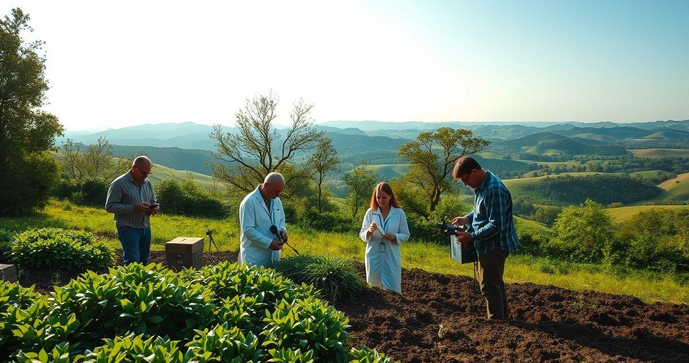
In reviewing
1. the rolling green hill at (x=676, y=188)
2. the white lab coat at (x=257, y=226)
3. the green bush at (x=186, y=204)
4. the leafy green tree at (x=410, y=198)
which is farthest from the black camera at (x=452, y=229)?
the rolling green hill at (x=676, y=188)

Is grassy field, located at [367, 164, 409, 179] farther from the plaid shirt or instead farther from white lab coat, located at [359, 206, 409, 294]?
the plaid shirt

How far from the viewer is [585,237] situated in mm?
24500

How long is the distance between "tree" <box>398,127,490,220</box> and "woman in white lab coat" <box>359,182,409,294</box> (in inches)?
1158

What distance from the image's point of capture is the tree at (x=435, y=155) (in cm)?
3622

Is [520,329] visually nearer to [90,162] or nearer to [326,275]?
[326,275]

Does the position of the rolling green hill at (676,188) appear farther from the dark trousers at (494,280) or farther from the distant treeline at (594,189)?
the dark trousers at (494,280)

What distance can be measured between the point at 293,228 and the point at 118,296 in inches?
727

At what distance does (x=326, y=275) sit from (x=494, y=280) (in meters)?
2.30

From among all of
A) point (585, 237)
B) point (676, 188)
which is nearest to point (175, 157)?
point (585, 237)

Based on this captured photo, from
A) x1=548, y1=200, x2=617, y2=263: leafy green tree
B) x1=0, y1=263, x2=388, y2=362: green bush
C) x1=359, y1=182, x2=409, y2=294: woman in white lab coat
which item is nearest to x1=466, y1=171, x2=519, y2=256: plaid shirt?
x1=359, y1=182, x2=409, y2=294: woman in white lab coat

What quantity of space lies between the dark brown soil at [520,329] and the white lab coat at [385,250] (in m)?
0.45

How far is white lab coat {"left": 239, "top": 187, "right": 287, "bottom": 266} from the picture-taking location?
559cm

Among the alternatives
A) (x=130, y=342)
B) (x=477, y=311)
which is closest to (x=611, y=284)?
(x=477, y=311)

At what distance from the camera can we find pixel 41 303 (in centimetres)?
327
